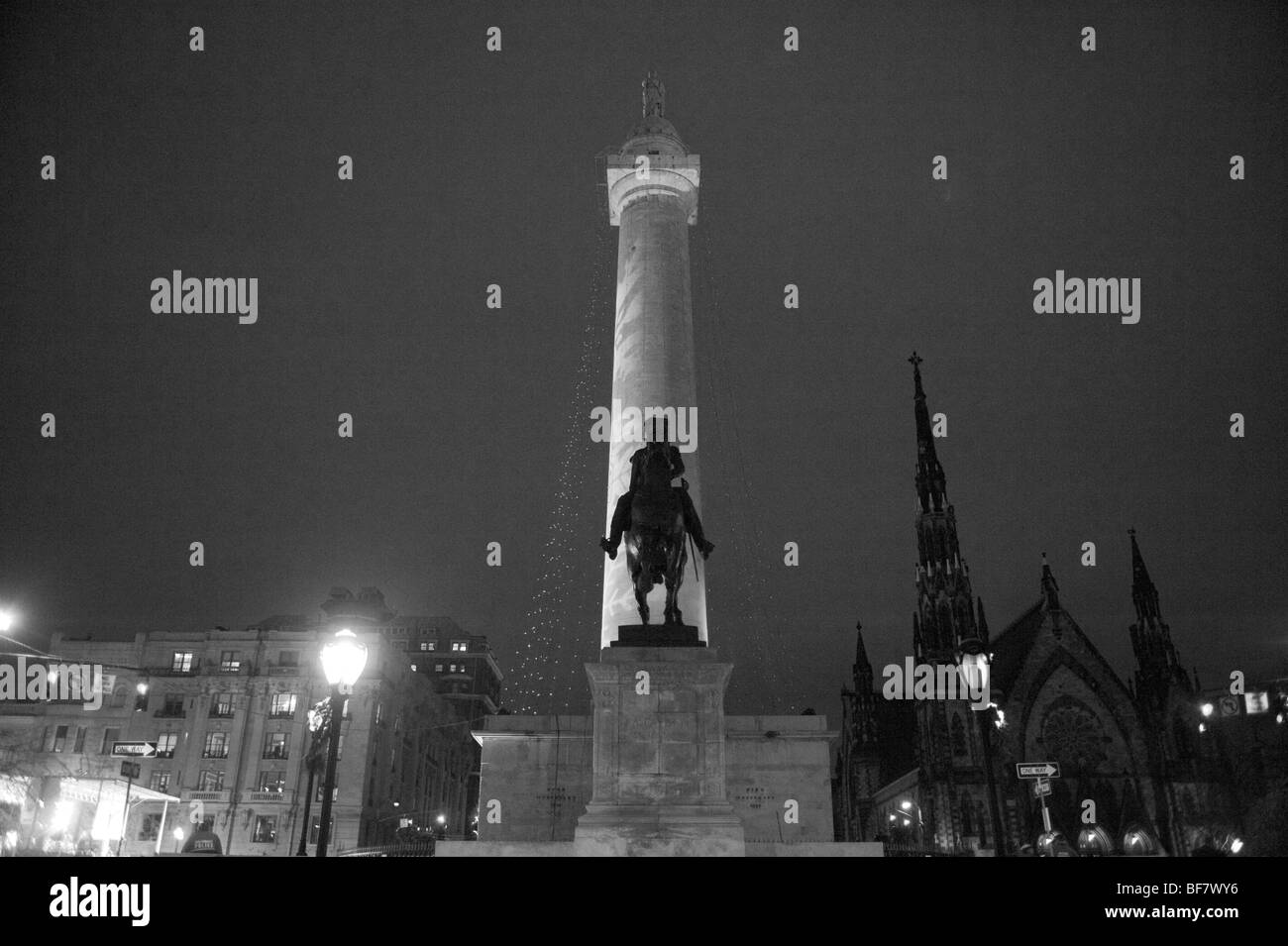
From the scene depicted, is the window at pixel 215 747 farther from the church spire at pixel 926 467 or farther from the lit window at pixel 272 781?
the church spire at pixel 926 467

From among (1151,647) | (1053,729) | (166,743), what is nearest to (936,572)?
(1053,729)

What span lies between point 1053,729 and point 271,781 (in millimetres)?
50170

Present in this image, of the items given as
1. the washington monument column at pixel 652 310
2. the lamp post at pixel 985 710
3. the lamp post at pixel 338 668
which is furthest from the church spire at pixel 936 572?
the lamp post at pixel 338 668

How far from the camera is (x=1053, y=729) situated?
179 ft

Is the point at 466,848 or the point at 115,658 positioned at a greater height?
the point at 115,658

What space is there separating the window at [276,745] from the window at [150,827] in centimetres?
697

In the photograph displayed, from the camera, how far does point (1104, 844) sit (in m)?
21.0

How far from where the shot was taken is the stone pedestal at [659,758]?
11.3 meters

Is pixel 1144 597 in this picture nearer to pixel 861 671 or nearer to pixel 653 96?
pixel 861 671

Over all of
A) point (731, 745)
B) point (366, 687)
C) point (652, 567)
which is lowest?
point (731, 745)
